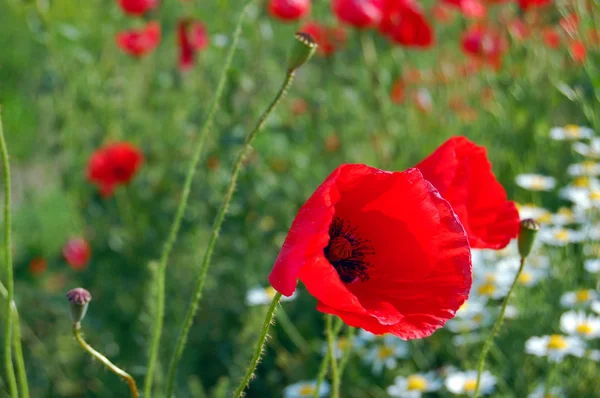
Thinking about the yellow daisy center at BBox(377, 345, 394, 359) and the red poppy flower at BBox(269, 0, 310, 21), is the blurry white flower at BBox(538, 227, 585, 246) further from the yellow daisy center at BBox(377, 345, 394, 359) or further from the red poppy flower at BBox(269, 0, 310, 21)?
the red poppy flower at BBox(269, 0, 310, 21)

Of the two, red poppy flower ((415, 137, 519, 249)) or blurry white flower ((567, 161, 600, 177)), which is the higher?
red poppy flower ((415, 137, 519, 249))

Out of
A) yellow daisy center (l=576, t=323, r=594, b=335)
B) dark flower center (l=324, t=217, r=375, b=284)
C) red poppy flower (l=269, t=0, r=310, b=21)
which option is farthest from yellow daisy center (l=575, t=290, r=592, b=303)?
red poppy flower (l=269, t=0, r=310, b=21)

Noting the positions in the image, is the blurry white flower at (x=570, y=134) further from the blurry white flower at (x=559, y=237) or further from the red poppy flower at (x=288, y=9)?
the red poppy flower at (x=288, y=9)

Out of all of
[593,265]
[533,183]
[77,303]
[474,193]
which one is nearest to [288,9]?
[533,183]

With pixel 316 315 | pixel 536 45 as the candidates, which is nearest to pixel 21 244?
pixel 316 315

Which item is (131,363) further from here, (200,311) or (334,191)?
(334,191)

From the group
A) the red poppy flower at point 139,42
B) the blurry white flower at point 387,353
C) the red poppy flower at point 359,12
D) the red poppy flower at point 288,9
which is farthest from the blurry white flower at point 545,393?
the red poppy flower at point 139,42

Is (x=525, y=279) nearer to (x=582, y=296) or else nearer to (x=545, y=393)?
(x=582, y=296)

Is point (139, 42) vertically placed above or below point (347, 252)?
below
